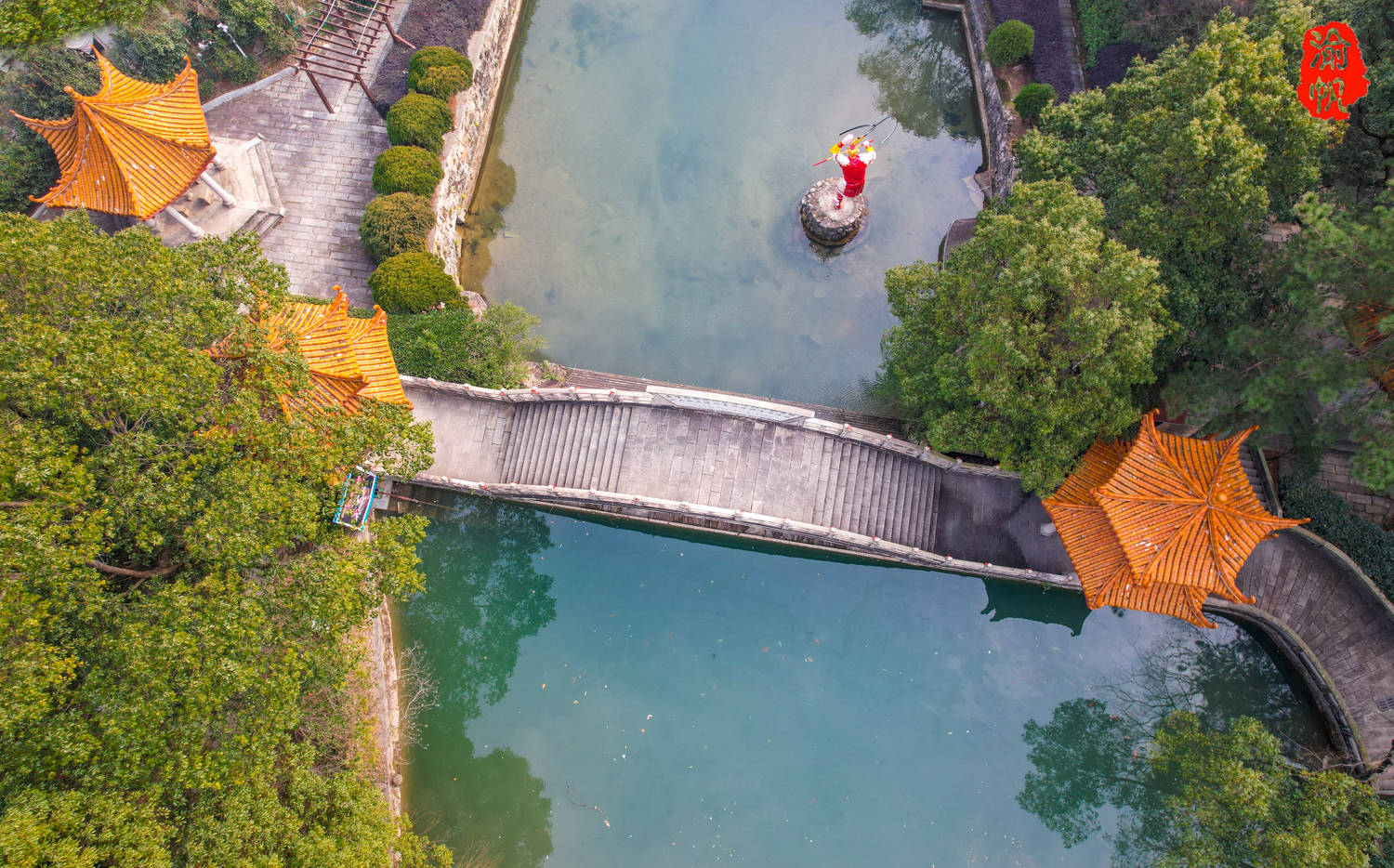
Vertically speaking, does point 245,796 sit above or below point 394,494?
below

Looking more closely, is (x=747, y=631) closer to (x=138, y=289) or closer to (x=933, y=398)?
(x=933, y=398)

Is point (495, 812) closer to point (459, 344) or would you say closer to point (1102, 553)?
point (459, 344)

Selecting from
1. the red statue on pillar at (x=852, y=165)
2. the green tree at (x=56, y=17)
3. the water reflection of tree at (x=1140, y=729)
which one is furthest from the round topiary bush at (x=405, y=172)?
the water reflection of tree at (x=1140, y=729)

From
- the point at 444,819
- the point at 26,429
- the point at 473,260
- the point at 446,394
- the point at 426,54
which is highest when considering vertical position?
the point at 426,54

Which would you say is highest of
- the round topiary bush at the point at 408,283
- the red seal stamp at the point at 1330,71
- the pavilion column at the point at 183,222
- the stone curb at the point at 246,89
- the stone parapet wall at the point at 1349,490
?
the stone curb at the point at 246,89

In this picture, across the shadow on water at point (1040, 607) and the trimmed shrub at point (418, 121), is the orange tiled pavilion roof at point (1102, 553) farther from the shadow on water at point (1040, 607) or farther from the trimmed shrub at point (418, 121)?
the trimmed shrub at point (418, 121)

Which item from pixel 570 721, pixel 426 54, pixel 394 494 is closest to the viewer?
pixel 570 721

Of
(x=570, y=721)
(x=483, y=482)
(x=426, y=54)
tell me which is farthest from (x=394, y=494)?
(x=426, y=54)
